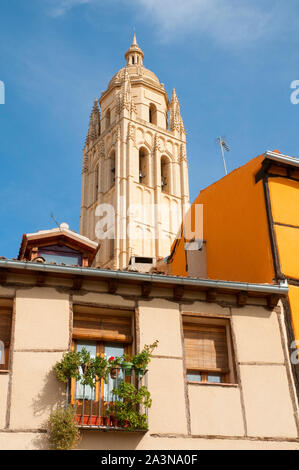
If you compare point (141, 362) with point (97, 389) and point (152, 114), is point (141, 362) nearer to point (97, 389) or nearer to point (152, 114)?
point (97, 389)

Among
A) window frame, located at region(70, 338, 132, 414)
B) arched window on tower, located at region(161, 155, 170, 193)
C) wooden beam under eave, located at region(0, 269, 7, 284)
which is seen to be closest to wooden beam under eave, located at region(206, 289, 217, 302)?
window frame, located at region(70, 338, 132, 414)

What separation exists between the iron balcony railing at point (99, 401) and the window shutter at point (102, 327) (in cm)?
76

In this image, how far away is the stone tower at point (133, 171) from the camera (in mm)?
56844

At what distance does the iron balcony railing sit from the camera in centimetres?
996

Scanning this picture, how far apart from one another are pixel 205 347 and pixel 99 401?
7.36 ft

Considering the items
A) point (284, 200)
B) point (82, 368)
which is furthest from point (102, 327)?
point (284, 200)

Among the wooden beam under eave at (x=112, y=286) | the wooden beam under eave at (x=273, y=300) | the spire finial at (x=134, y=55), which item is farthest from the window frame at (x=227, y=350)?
the spire finial at (x=134, y=55)

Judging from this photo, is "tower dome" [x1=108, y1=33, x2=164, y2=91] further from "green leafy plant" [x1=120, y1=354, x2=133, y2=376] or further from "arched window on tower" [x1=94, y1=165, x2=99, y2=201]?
"green leafy plant" [x1=120, y1=354, x2=133, y2=376]

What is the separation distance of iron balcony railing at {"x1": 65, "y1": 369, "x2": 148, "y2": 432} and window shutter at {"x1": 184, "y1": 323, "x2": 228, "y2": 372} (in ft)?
3.93

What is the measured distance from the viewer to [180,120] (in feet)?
222

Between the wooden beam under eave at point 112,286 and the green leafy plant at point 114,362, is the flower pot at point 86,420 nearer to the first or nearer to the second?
the green leafy plant at point 114,362

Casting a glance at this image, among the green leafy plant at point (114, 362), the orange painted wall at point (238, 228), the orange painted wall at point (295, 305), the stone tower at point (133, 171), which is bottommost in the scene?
the green leafy plant at point (114, 362)

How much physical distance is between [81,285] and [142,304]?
1124mm

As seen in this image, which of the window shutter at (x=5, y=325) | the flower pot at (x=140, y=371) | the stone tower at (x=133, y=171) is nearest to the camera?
the flower pot at (x=140, y=371)
